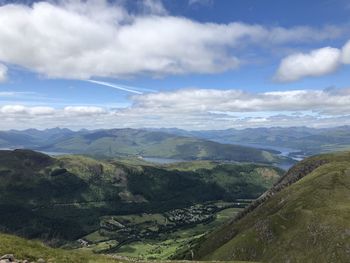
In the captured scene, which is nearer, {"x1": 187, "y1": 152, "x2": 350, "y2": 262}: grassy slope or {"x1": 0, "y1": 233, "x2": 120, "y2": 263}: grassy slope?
{"x1": 0, "y1": 233, "x2": 120, "y2": 263}: grassy slope

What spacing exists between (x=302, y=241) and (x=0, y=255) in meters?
147

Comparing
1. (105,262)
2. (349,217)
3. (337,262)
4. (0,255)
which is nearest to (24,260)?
(0,255)

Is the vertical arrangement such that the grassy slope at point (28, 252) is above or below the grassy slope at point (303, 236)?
above

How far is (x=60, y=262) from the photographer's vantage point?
50500 mm

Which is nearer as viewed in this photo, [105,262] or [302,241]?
[105,262]

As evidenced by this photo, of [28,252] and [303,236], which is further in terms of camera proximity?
[303,236]

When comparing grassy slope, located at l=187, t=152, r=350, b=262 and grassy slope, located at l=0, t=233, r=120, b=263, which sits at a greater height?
grassy slope, located at l=0, t=233, r=120, b=263

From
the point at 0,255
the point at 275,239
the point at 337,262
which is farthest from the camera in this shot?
the point at 275,239

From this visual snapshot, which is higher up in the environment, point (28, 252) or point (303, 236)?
point (28, 252)

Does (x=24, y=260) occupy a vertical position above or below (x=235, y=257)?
above

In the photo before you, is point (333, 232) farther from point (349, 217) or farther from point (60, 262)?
point (60, 262)

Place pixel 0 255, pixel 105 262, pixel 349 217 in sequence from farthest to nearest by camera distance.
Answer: pixel 349 217 < pixel 105 262 < pixel 0 255

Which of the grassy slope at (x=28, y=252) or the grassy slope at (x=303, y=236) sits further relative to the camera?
the grassy slope at (x=303, y=236)

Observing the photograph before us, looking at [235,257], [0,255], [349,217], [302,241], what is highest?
[0,255]
